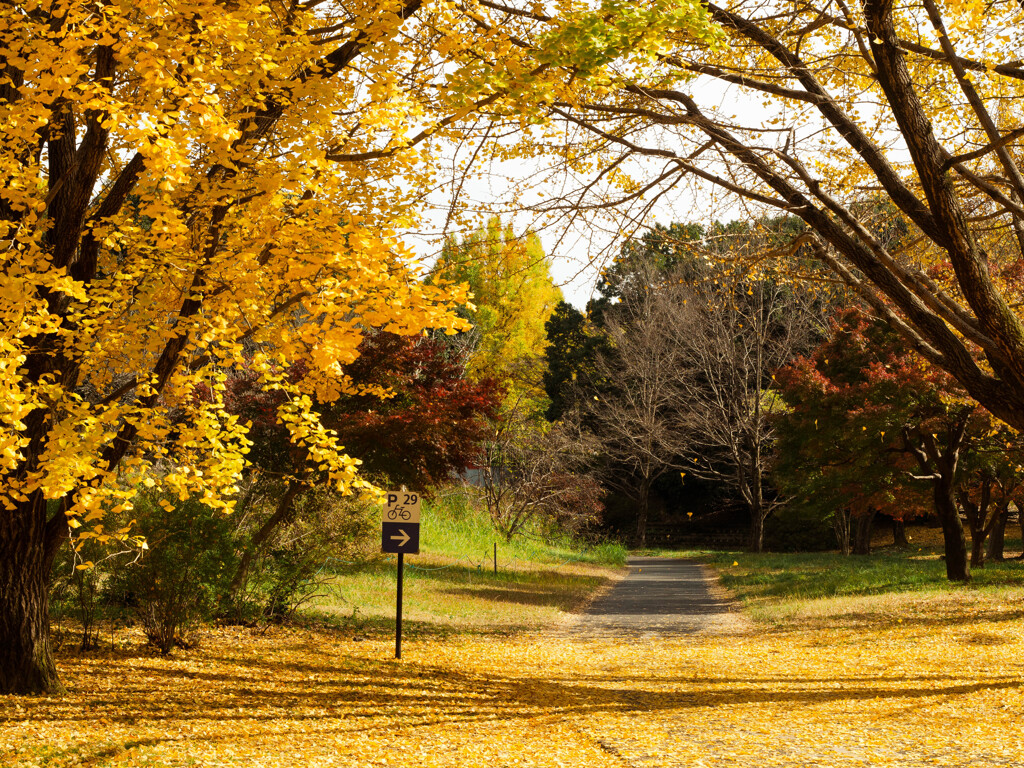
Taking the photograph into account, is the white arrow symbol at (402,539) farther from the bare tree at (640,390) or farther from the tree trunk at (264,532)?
the bare tree at (640,390)

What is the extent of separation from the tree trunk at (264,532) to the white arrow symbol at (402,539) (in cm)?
126

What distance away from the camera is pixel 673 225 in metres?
8.29

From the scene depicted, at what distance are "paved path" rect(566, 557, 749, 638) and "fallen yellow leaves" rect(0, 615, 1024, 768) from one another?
5.31ft

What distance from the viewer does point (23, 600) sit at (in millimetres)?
5934

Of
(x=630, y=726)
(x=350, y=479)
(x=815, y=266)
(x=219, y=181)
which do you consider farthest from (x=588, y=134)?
(x=815, y=266)

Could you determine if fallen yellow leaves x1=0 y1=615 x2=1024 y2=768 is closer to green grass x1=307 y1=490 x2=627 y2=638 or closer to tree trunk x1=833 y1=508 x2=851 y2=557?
green grass x1=307 y1=490 x2=627 y2=638

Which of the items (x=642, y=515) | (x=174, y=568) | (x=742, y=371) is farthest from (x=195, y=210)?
(x=642, y=515)

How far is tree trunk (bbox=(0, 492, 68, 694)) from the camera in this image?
5883 mm

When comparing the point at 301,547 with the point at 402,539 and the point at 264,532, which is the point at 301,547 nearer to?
the point at 264,532

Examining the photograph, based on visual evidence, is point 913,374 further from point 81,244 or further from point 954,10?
point 81,244

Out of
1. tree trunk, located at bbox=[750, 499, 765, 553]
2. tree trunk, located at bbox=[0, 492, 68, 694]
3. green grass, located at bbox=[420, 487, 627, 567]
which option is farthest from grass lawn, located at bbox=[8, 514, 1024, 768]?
tree trunk, located at bbox=[750, 499, 765, 553]

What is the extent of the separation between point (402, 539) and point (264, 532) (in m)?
1.87

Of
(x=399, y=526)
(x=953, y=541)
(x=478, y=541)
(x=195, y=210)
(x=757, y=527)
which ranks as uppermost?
(x=195, y=210)

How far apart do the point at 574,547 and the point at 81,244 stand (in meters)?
23.2
